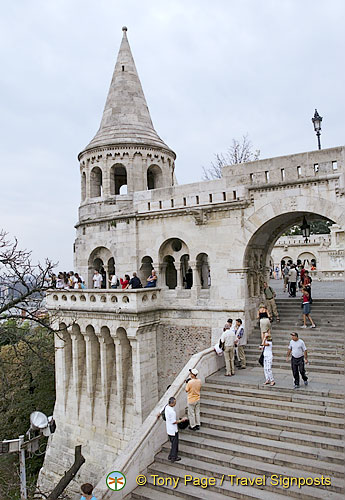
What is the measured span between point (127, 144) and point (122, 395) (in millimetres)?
9344

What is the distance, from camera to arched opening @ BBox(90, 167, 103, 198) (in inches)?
624

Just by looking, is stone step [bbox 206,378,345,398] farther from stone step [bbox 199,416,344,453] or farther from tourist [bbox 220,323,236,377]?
stone step [bbox 199,416,344,453]

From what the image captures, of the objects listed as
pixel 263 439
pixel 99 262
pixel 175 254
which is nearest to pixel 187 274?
pixel 175 254

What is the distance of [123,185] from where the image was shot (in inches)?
745

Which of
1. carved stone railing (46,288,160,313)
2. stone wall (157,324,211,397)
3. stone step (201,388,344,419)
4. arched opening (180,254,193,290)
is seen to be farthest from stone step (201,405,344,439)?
arched opening (180,254,193,290)

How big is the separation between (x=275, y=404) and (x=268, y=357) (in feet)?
3.35

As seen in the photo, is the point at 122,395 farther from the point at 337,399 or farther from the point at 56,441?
the point at 337,399

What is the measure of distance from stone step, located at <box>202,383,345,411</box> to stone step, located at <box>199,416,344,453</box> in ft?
2.52

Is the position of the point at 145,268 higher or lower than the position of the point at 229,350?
higher

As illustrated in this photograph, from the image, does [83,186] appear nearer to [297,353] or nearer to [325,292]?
[325,292]

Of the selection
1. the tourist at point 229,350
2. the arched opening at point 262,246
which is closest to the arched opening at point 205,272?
the arched opening at point 262,246

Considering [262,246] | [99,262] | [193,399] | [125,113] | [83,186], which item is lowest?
[193,399]

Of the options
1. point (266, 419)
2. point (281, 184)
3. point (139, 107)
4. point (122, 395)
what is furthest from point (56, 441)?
point (139, 107)

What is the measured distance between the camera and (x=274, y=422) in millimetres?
7785
